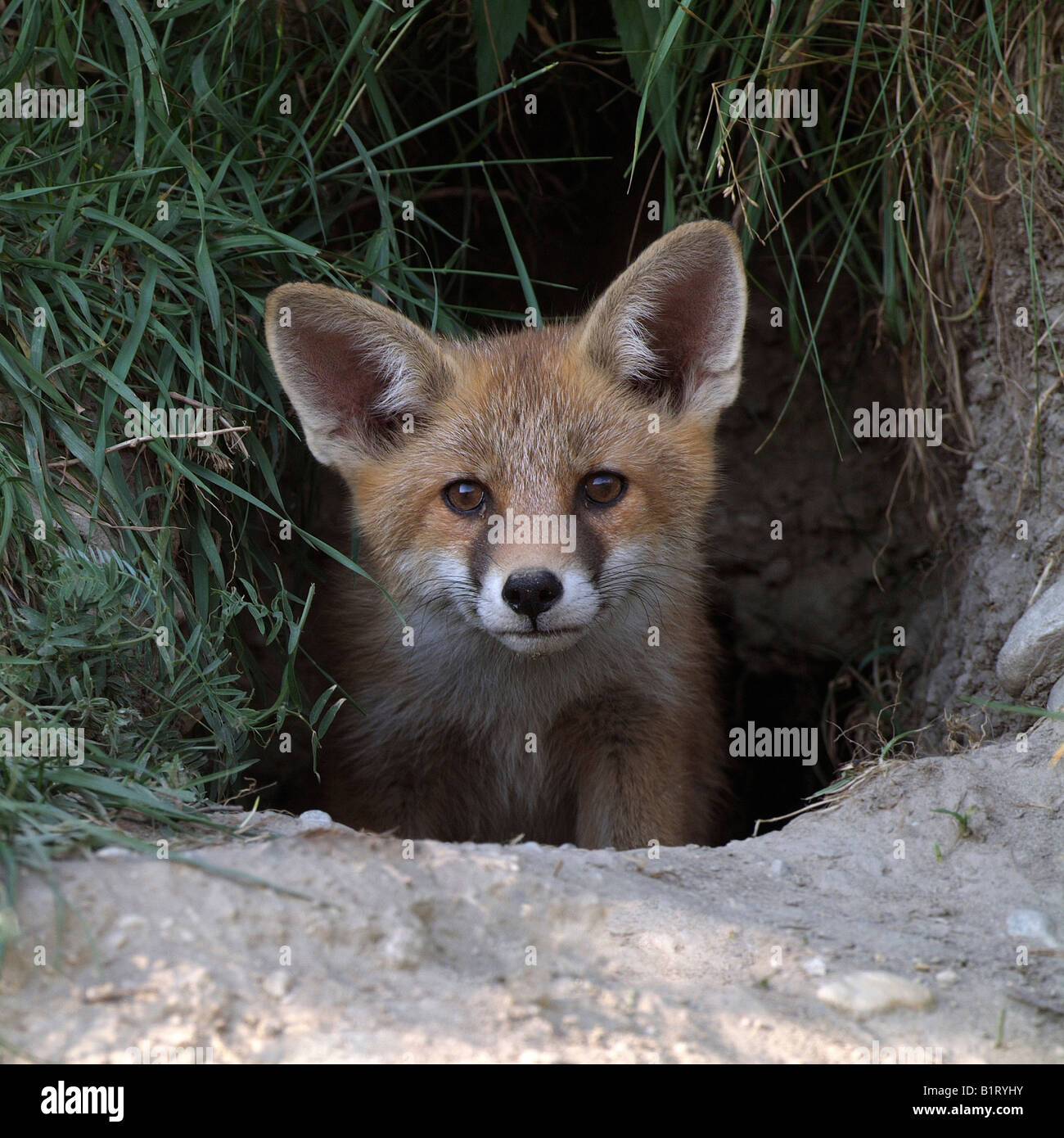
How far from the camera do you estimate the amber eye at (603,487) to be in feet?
11.4

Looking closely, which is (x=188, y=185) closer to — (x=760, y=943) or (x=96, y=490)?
(x=96, y=490)

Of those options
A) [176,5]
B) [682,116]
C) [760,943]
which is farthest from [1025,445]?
[176,5]

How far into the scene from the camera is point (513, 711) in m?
3.89

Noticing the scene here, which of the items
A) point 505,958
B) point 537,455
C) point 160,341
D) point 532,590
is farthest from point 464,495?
point 505,958

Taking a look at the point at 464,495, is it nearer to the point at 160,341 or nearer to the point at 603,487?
the point at 603,487

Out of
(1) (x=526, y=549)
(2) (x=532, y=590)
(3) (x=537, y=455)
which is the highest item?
(3) (x=537, y=455)

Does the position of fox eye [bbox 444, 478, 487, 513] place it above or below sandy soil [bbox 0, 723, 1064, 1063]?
above

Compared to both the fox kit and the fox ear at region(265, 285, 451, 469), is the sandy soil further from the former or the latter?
the fox ear at region(265, 285, 451, 469)

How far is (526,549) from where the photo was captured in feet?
10.5

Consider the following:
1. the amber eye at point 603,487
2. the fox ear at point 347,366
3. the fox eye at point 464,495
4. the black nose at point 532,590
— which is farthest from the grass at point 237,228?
the amber eye at point 603,487

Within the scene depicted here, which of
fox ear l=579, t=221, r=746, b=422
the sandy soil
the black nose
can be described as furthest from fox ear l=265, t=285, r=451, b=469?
the sandy soil

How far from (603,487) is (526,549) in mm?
407

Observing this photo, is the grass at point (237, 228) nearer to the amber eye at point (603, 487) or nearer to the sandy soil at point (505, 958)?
the sandy soil at point (505, 958)

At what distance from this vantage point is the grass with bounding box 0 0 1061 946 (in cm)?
305
